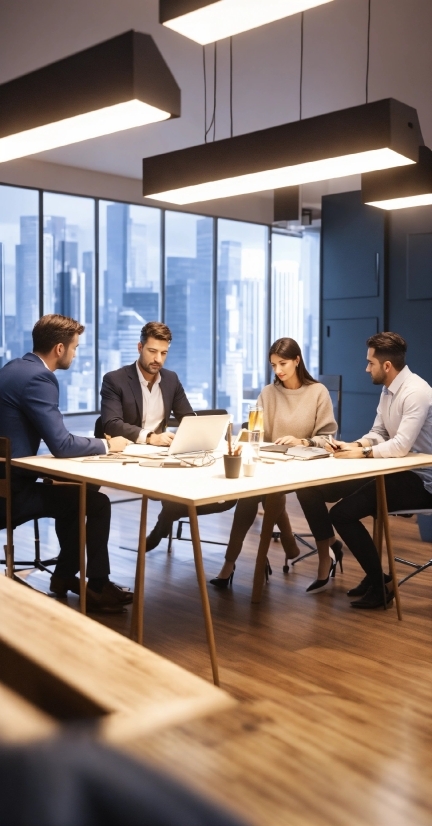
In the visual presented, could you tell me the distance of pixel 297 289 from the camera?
10625mm

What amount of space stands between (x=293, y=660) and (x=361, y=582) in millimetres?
991

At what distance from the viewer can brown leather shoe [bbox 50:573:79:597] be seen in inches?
152

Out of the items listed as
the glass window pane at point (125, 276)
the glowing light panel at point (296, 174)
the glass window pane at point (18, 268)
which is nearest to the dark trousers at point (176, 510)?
the glowing light panel at point (296, 174)

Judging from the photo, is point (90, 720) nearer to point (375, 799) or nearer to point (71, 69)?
point (375, 799)

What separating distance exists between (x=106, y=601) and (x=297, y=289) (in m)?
7.60

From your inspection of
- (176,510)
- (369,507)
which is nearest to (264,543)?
(369,507)

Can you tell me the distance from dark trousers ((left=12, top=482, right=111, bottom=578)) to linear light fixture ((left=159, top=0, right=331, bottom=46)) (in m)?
2.04

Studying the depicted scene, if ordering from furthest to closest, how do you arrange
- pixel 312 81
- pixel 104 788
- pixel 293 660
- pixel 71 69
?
pixel 312 81 < pixel 293 660 < pixel 71 69 < pixel 104 788

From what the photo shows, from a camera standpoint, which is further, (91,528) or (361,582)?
(361,582)

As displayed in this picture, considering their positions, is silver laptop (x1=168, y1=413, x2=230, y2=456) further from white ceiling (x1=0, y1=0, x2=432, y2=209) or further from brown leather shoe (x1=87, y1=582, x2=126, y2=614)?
white ceiling (x1=0, y1=0, x2=432, y2=209)

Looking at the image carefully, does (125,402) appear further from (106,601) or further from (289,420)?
(106,601)

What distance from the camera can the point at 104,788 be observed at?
56 centimetres

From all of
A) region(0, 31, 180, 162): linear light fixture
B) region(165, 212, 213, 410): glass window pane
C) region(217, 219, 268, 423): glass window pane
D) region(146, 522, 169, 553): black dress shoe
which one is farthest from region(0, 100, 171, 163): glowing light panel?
region(217, 219, 268, 423): glass window pane

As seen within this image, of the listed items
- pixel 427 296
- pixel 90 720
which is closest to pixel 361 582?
pixel 90 720
